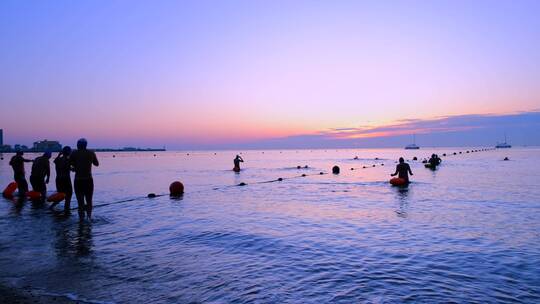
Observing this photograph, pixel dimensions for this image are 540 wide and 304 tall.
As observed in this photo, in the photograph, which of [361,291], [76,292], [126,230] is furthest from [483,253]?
[126,230]

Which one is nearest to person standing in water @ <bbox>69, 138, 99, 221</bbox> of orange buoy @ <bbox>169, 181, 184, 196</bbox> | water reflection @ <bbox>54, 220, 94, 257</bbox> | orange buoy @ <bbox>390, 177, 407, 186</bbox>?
water reflection @ <bbox>54, 220, 94, 257</bbox>

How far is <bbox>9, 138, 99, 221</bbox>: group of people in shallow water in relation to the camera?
11953 mm

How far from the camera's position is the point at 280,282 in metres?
7.08

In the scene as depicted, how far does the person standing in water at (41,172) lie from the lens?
58.0 feet

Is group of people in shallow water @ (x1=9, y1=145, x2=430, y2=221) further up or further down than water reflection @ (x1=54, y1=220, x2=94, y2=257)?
further up

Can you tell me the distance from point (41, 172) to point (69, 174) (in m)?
3.88

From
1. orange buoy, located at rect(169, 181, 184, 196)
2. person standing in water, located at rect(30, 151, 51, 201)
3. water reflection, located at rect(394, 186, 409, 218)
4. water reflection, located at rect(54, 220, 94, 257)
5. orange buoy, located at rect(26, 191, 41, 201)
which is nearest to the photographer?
water reflection, located at rect(54, 220, 94, 257)

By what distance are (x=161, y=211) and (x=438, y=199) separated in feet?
43.2

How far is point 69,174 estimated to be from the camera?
15.4 metres

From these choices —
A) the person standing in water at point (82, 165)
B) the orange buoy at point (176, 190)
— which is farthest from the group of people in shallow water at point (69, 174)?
the orange buoy at point (176, 190)

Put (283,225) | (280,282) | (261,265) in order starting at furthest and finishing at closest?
(283,225) < (261,265) < (280,282)

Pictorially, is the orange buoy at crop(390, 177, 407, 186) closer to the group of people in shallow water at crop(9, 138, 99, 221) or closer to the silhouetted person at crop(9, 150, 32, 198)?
the group of people in shallow water at crop(9, 138, 99, 221)

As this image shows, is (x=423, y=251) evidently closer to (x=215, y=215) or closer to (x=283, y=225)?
(x=283, y=225)

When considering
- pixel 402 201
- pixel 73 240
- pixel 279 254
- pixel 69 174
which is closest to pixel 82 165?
pixel 73 240
